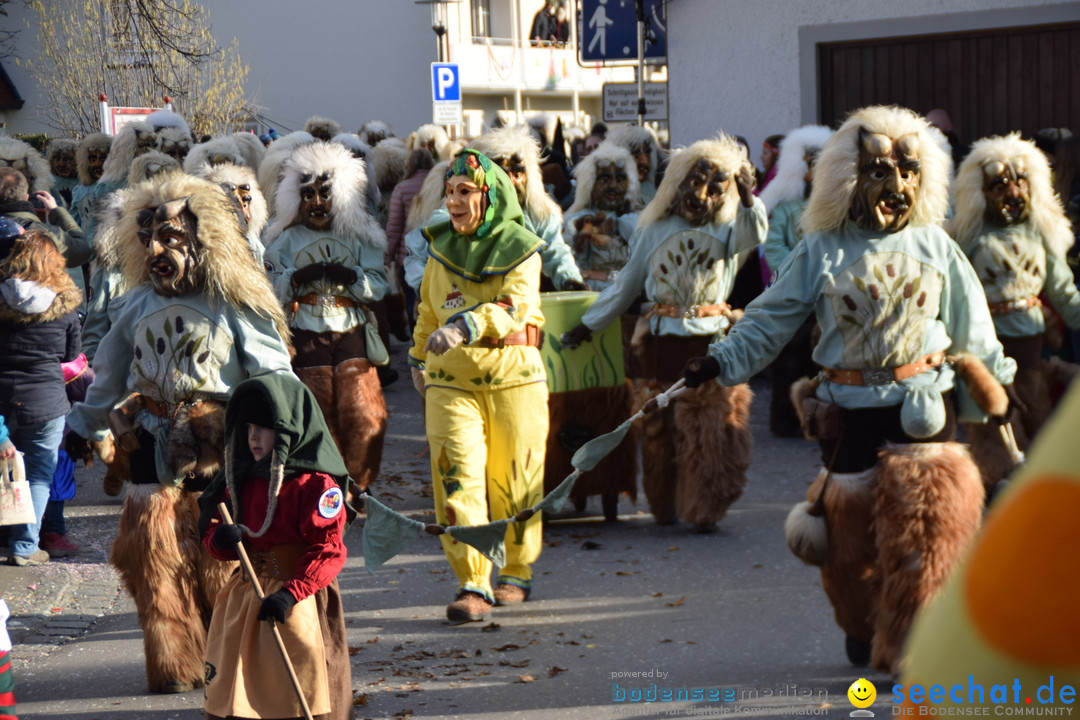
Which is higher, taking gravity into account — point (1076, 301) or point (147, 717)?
point (1076, 301)

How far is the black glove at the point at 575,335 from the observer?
742 cm

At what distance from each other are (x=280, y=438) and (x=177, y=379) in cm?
121

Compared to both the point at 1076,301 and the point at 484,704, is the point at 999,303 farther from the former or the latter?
the point at 484,704

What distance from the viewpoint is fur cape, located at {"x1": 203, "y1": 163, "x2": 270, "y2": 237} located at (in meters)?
8.27

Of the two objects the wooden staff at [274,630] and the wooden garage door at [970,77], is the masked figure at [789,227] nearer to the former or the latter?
the wooden garage door at [970,77]

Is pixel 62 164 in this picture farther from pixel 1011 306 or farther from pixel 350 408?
pixel 1011 306

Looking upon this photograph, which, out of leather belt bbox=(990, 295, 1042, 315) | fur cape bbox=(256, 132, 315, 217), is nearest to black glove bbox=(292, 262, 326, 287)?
fur cape bbox=(256, 132, 315, 217)

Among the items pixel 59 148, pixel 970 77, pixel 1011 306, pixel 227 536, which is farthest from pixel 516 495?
pixel 59 148

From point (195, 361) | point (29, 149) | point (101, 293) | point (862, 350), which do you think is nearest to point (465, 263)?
point (195, 361)

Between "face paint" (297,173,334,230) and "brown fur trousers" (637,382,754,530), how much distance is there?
2.23 m

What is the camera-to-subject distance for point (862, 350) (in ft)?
15.5

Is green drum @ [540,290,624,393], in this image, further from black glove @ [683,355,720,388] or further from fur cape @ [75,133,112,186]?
fur cape @ [75,133,112,186]

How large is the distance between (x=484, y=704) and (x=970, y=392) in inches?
83.9

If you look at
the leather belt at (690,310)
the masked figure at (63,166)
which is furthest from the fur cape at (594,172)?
the masked figure at (63,166)
